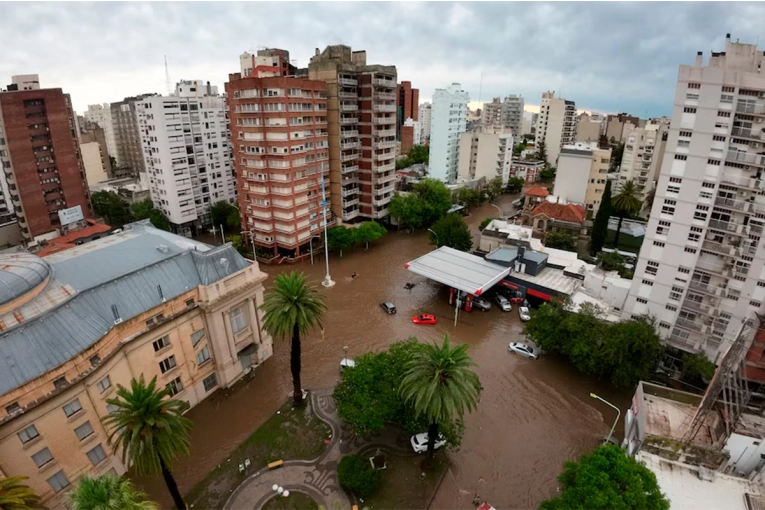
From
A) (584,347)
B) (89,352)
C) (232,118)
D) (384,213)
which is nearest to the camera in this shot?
(89,352)

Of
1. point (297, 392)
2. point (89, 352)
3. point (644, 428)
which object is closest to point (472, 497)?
point (644, 428)

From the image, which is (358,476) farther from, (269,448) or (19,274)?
(19,274)

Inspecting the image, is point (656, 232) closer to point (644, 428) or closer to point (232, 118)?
point (644, 428)

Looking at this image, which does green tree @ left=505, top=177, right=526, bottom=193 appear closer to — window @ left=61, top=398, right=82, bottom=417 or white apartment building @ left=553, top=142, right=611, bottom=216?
white apartment building @ left=553, top=142, right=611, bottom=216

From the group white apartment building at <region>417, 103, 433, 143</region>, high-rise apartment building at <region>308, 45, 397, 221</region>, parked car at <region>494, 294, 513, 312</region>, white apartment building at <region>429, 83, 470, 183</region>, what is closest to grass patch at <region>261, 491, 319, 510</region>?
parked car at <region>494, 294, 513, 312</region>

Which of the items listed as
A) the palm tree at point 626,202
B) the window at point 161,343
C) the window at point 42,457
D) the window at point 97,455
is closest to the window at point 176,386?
the window at point 161,343

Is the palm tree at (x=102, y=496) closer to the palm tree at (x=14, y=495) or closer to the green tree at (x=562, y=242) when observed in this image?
the palm tree at (x=14, y=495)
